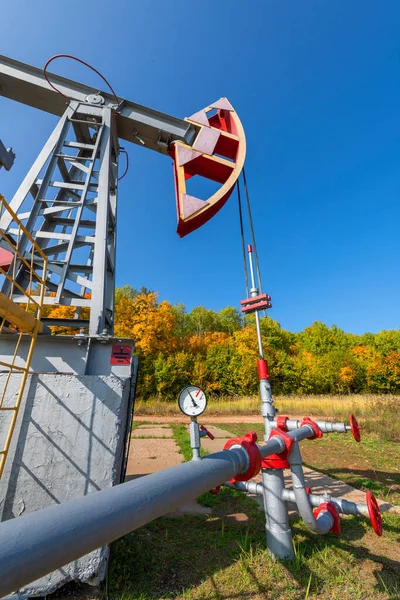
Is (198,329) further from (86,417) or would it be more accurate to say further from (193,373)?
(86,417)

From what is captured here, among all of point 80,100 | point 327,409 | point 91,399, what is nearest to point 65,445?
point 91,399

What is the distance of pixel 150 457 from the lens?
5.72 meters

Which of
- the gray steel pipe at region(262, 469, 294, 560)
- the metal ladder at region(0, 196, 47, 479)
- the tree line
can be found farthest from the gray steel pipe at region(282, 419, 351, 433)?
the tree line

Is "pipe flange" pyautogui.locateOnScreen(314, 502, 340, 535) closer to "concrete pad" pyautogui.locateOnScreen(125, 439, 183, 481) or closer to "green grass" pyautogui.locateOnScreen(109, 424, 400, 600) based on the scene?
"green grass" pyautogui.locateOnScreen(109, 424, 400, 600)

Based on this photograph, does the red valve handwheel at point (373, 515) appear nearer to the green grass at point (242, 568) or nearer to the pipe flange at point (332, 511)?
the pipe flange at point (332, 511)

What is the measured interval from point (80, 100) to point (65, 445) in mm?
4611

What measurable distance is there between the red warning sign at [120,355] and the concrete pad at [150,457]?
2626 millimetres

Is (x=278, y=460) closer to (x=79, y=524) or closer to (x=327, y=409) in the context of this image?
(x=79, y=524)

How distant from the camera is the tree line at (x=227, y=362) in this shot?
2010cm

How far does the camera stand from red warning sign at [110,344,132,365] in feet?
8.68

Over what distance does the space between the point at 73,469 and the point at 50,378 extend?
0.78 m

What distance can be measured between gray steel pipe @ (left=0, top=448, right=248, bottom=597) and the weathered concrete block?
5.61 ft

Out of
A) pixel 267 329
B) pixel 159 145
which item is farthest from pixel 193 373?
pixel 159 145

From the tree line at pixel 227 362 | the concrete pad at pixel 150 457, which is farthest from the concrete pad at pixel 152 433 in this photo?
A: the tree line at pixel 227 362
